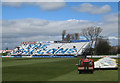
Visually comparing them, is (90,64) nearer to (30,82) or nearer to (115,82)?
(115,82)

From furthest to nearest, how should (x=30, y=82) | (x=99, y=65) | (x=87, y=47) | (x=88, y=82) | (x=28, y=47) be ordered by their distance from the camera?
(x=28, y=47), (x=87, y=47), (x=99, y=65), (x=30, y=82), (x=88, y=82)

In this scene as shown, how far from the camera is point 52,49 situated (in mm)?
84438

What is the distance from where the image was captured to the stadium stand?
7788 centimetres

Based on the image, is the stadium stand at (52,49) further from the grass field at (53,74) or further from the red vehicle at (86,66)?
the red vehicle at (86,66)

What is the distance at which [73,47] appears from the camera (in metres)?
81.5

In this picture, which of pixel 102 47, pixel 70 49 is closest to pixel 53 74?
pixel 70 49

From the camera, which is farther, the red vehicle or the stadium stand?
the stadium stand

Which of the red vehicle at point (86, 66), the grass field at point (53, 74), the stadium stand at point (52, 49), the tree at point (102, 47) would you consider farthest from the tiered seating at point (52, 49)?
the red vehicle at point (86, 66)

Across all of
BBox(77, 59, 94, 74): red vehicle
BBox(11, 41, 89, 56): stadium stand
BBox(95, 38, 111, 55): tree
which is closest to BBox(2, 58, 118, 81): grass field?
BBox(77, 59, 94, 74): red vehicle

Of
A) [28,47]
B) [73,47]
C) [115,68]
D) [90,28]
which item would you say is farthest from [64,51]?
[115,68]

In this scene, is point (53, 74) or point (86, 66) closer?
point (86, 66)

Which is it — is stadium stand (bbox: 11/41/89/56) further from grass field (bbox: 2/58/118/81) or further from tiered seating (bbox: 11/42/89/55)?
grass field (bbox: 2/58/118/81)

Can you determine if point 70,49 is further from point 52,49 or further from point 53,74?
point 53,74

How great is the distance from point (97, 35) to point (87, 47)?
7604 mm
